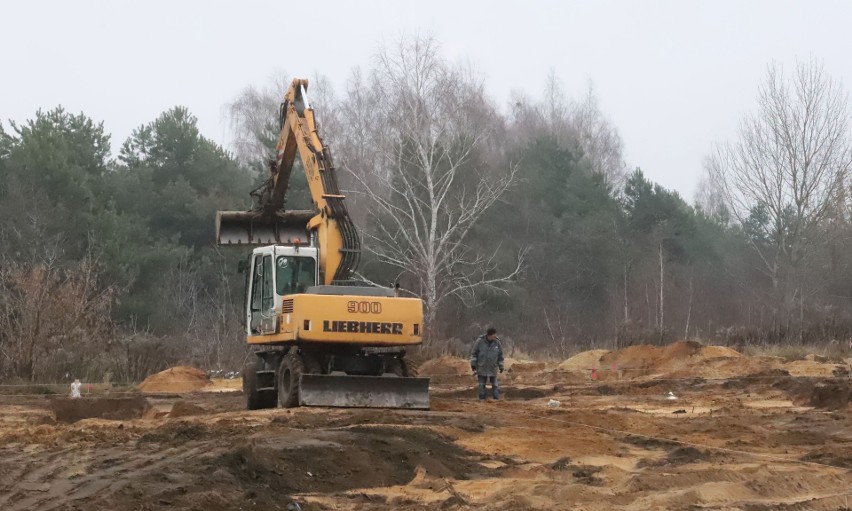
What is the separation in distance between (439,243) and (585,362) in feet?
40.1

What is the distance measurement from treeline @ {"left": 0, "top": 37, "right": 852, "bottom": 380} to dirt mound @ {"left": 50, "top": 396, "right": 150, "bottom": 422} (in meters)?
8.31

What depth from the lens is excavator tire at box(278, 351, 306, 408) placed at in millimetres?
18250

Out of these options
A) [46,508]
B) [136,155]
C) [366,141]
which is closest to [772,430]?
[46,508]

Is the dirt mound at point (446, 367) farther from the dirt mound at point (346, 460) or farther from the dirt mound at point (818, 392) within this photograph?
the dirt mound at point (346, 460)

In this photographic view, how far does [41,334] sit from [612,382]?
1453cm

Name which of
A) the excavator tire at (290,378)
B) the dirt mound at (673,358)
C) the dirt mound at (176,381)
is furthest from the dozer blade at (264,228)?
the dirt mound at (673,358)

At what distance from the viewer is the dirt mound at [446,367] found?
32.7 metres

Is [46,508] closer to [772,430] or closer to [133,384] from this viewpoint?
[772,430]

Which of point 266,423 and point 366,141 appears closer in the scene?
point 266,423

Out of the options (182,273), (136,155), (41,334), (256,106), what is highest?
(256,106)

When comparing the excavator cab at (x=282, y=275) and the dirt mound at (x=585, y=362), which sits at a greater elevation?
the excavator cab at (x=282, y=275)

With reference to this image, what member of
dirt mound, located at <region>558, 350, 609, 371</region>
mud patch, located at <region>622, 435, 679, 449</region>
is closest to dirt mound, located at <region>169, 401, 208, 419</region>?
mud patch, located at <region>622, 435, 679, 449</region>

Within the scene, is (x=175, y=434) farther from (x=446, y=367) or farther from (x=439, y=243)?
(x=439, y=243)

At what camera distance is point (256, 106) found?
76125mm
